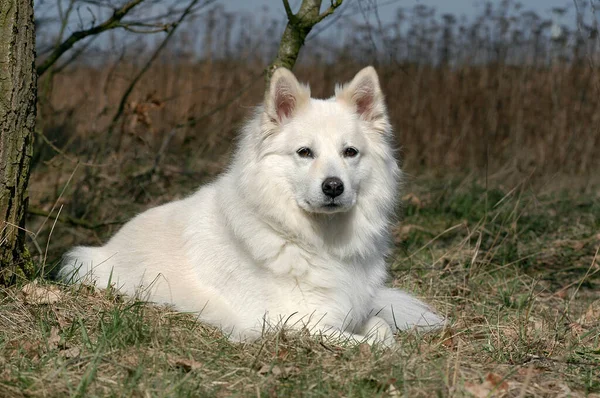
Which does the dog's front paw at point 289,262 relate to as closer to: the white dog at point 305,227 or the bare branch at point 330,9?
the white dog at point 305,227

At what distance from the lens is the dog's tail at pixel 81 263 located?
4355 mm

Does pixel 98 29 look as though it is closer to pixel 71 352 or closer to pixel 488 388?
pixel 71 352

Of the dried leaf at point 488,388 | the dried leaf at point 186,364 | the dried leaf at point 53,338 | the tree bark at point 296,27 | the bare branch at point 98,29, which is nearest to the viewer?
the dried leaf at point 488,388

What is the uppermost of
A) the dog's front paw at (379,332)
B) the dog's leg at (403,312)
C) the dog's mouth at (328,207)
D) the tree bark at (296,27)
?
the tree bark at (296,27)

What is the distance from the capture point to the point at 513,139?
1115 centimetres

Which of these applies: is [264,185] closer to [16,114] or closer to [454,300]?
[16,114]

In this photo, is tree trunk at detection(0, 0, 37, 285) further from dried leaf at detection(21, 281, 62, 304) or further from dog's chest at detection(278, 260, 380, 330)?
dog's chest at detection(278, 260, 380, 330)

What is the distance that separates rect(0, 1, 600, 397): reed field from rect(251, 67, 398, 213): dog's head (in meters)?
0.84

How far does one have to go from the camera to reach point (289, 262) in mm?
3943

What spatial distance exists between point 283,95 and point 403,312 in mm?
1573

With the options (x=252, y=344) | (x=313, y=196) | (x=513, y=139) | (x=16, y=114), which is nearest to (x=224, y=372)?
(x=252, y=344)

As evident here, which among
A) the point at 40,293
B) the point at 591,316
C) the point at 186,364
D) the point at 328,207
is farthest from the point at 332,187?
the point at 591,316

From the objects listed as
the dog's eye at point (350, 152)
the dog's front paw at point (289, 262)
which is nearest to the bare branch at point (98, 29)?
the dog's eye at point (350, 152)

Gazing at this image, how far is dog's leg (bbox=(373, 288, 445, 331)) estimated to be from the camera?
13.7ft
